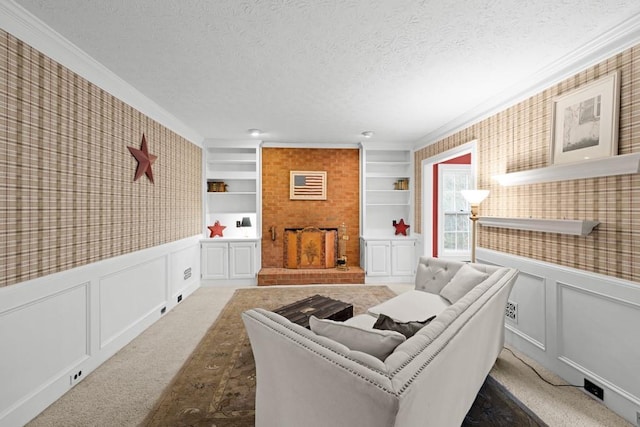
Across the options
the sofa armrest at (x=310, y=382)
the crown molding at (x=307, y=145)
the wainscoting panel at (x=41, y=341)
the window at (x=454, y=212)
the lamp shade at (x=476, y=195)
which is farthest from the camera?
the window at (x=454, y=212)

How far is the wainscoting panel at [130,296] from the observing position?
2565 millimetres

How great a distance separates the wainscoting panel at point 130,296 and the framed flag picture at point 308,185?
258 centimetres

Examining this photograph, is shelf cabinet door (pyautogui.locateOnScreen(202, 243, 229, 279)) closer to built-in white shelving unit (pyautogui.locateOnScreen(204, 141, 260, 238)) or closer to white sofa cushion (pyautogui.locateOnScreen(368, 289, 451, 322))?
built-in white shelving unit (pyautogui.locateOnScreen(204, 141, 260, 238))

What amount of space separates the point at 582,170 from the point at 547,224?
50cm

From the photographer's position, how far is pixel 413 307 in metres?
2.48

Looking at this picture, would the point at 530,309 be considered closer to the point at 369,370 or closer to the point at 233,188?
the point at 369,370

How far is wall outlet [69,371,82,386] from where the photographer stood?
2.14m

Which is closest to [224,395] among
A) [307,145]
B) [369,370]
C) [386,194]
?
[369,370]

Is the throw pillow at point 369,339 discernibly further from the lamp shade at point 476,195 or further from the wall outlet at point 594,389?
the lamp shade at point 476,195

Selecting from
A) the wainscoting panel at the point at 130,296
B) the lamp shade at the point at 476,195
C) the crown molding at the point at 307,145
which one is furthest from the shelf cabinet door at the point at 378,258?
the wainscoting panel at the point at 130,296

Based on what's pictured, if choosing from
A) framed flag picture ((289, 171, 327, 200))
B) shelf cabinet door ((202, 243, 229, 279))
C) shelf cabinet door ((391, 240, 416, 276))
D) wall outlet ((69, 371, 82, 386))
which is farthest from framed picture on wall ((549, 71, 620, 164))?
shelf cabinet door ((202, 243, 229, 279))

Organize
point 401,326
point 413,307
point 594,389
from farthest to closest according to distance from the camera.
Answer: point 413,307
point 594,389
point 401,326

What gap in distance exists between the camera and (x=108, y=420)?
1817mm

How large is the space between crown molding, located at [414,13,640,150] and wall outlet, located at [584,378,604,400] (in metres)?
2.37
